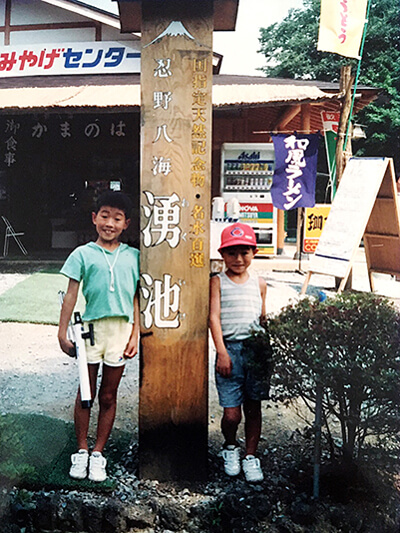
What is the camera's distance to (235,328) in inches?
101

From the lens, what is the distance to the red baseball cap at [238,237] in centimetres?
249

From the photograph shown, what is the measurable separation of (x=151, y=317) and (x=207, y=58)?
118cm

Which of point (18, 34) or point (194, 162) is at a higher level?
point (18, 34)

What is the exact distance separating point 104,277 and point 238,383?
0.81m

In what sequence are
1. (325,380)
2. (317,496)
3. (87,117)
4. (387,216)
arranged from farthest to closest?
(87,117) → (387,216) → (317,496) → (325,380)

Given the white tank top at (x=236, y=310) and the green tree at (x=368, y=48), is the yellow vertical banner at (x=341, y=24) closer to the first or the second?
the green tree at (x=368, y=48)

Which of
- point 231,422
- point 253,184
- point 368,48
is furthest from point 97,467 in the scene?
point 253,184

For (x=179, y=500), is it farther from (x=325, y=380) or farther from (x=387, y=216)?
(x=387, y=216)

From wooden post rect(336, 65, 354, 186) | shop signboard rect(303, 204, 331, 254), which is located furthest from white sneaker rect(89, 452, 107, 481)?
shop signboard rect(303, 204, 331, 254)

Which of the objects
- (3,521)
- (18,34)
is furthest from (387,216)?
(18,34)

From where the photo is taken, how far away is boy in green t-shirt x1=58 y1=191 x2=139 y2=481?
8.16ft

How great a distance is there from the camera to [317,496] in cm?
250

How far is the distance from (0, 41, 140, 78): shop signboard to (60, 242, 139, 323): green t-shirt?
7055 millimetres

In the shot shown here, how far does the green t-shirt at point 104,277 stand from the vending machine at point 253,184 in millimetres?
6745
